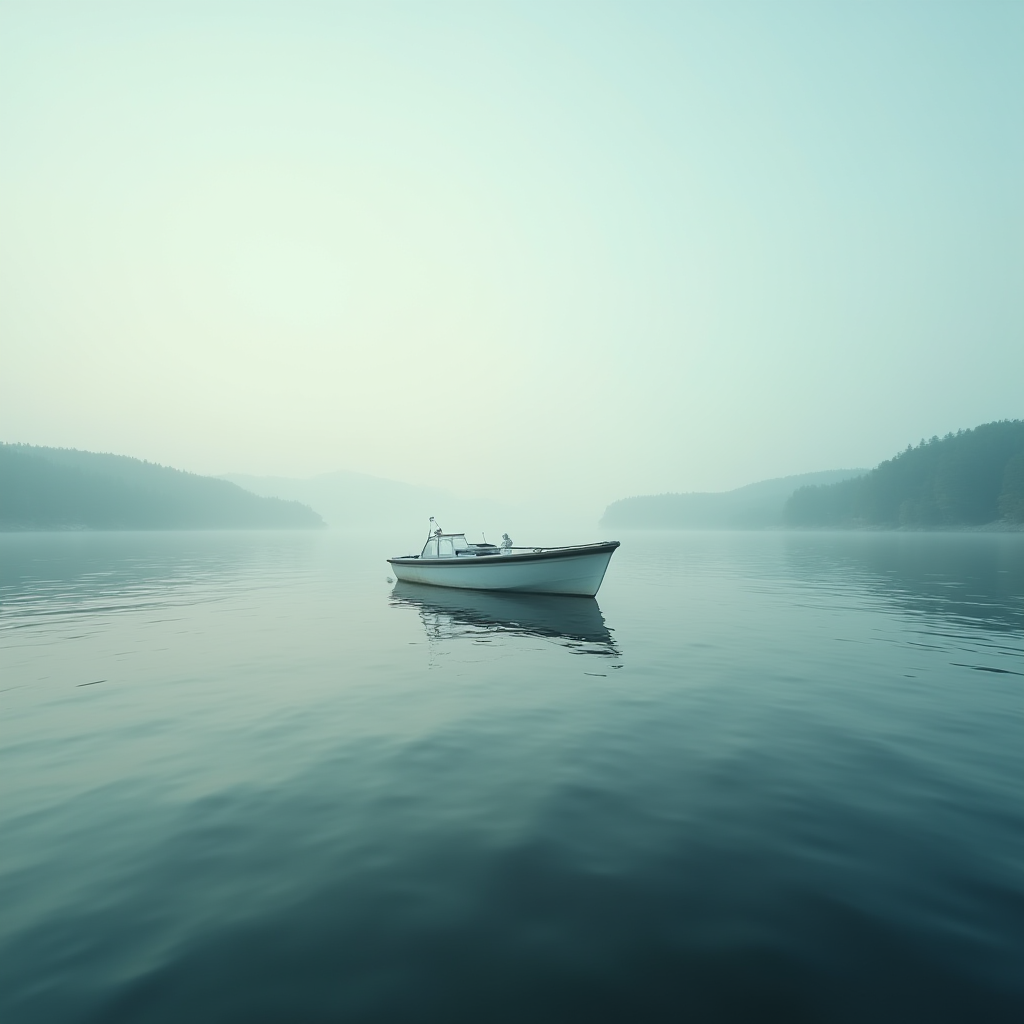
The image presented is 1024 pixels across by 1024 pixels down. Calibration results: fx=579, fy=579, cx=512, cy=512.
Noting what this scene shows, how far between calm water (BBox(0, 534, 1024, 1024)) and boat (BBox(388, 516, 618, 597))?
11.2 m

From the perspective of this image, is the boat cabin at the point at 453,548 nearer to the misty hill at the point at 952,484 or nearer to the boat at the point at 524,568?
the boat at the point at 524,568

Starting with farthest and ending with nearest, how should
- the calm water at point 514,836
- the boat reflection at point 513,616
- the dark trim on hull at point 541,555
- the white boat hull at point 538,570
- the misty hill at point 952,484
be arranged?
1. the misty hill at point 952,484
2. the white boat hull at point 538,570
3. the dark trim on hull at point 541,555
4. the boat reflection at point 513,616
5. the calm water at point 514,836

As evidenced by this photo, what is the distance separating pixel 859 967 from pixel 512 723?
750cm

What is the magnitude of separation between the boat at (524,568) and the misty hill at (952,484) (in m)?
149

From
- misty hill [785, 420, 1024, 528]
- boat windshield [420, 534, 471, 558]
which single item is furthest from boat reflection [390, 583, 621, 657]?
misty hill [785, 420, 1024, 528]

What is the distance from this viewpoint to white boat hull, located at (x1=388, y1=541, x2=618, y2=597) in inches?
1145

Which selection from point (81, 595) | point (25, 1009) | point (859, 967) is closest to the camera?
point (25, 1009)

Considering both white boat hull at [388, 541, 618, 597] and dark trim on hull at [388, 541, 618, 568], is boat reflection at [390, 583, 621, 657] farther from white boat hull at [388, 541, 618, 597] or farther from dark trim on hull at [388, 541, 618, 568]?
dark trim on hull at [388, 541, 618, 568]

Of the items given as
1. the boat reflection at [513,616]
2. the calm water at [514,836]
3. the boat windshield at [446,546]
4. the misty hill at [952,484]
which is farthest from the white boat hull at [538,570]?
the misty hill at [952,484]

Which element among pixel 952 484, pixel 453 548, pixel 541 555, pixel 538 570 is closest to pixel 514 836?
pixel 541 555

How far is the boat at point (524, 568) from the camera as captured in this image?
29.2m

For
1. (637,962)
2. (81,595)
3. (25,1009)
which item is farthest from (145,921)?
(81,595)

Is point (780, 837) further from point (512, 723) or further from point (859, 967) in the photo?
point (512, 723)

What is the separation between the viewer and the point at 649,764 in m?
9.70
